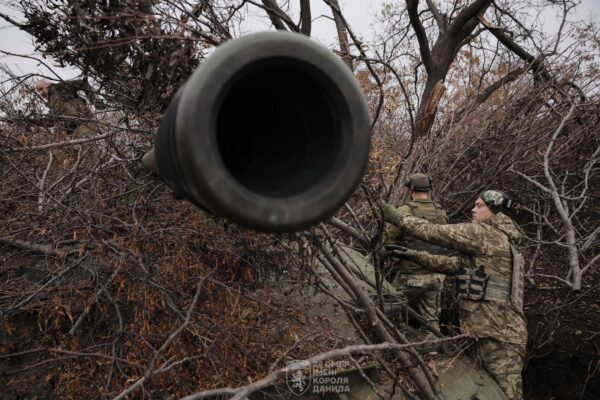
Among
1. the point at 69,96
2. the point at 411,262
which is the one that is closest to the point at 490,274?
the point at 411,262

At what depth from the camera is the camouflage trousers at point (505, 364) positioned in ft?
11.6

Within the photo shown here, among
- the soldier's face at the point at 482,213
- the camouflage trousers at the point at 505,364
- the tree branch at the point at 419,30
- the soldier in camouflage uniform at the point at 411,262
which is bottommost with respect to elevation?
the camouflage trousers at the point at 505,364

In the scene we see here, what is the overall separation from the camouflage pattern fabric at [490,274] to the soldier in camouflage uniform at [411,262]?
0.55 metres

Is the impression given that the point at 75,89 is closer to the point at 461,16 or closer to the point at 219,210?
the point at 219,210

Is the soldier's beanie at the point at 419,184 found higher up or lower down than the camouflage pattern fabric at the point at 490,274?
higher up

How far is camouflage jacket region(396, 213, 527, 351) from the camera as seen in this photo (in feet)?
11.9

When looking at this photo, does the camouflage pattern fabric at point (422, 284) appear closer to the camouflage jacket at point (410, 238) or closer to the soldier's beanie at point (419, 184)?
the camouflage jacket at point (410, 238)

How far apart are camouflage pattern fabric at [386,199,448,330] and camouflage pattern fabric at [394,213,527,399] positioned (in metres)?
0.57

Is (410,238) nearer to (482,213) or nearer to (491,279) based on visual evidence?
(482,213)

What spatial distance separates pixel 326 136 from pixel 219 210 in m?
0.34

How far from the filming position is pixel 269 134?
1.38 m

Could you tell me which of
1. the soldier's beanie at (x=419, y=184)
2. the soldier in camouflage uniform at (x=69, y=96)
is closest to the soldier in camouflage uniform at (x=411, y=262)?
the soldier's beanie at (x=419, y=184)

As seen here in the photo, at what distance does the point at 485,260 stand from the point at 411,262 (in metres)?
0.83

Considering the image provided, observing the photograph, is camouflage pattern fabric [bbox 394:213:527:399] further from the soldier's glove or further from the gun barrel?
the gun barrel
